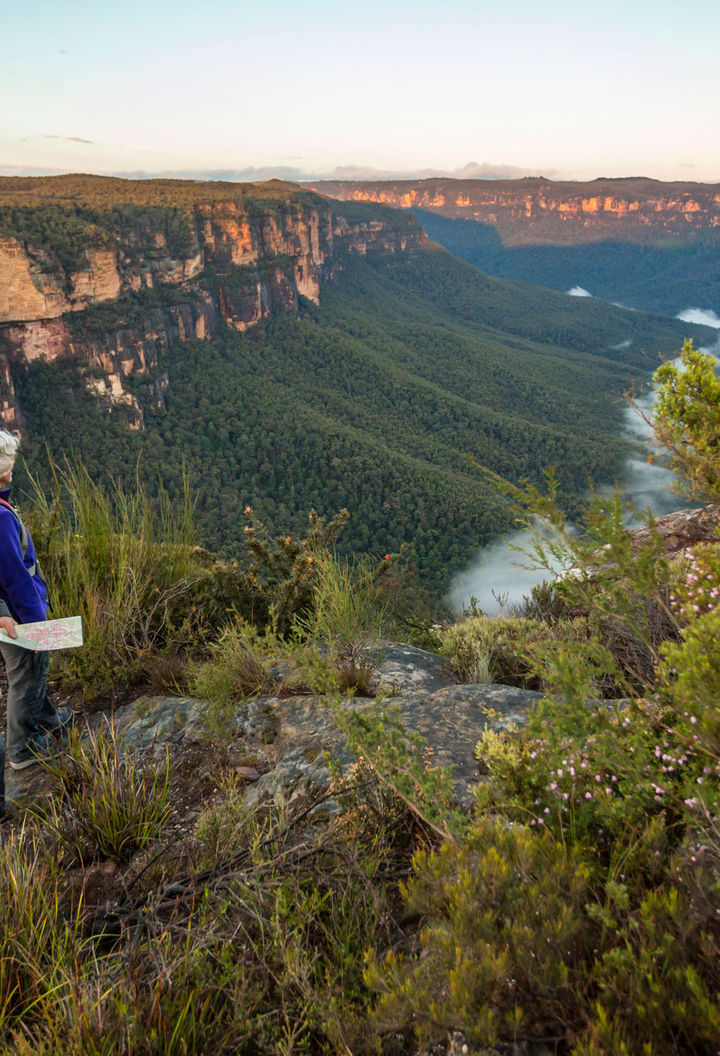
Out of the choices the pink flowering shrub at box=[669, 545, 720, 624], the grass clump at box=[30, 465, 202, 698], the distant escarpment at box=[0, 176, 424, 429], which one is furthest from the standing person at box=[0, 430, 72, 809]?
the distant escarpment at box=[0, 176, 424, 429]

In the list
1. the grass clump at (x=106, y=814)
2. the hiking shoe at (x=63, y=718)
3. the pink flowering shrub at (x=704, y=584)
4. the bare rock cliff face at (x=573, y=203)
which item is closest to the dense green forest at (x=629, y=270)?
the bare rock cliff face at (x=573, y=203)

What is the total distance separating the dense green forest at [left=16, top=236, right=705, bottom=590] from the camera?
3303 centimetres

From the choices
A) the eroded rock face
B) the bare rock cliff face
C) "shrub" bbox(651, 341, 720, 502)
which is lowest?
the eroded rock face

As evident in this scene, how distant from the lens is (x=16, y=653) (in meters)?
2.53

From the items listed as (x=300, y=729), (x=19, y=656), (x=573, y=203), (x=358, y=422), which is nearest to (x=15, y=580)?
(x=19, y=656)

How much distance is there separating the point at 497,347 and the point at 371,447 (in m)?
34.6

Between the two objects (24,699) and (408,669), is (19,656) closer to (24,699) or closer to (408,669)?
(24,699)

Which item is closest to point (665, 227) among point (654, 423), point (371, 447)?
point (371, 447)

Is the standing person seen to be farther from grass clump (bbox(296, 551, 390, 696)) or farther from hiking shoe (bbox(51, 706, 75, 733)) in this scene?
grass clump (bbox(296, 551, 390, 696))

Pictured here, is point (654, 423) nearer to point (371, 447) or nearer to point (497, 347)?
point (371, 447)

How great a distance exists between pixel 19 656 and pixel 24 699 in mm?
188

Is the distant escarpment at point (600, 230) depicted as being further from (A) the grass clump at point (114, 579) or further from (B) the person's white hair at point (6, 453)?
(B) the person's white hair at point (6, 453)

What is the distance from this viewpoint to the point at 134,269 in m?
45.1

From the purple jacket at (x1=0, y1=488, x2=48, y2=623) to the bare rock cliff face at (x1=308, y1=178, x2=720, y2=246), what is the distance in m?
186
